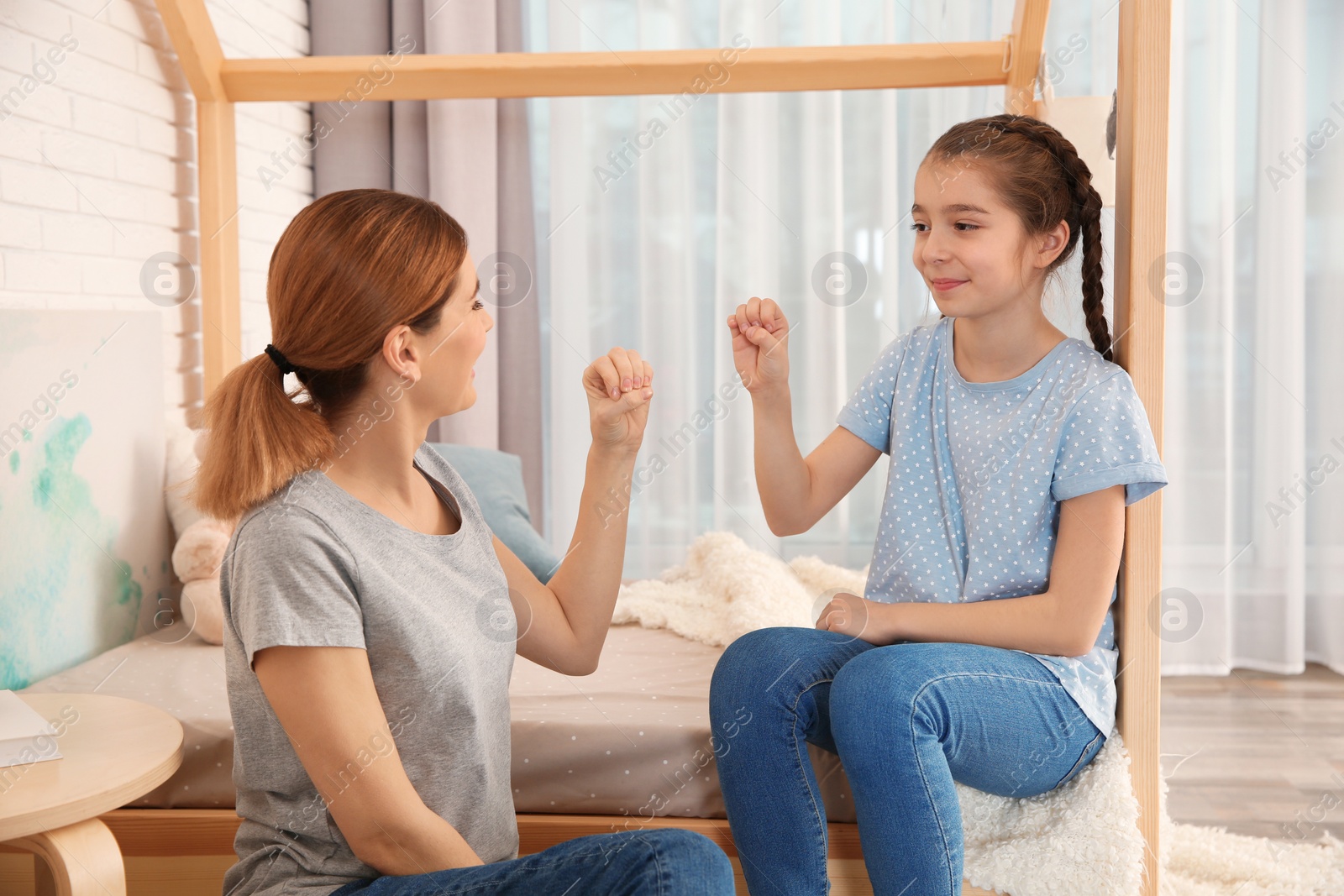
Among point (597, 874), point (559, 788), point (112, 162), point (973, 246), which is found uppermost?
point (112, 162)

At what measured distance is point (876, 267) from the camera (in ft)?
7.98

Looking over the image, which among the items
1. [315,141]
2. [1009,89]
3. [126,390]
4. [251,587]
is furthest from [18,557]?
[1009,89]

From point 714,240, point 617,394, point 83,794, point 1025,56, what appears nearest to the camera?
point 83,794

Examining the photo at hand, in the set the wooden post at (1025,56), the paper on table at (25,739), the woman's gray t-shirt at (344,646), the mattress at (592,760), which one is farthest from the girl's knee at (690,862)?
the wooden post at (1025,56)

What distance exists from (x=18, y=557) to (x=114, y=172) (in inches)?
26.3

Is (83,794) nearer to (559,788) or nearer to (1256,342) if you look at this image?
(559,788)

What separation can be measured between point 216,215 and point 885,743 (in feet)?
5.16

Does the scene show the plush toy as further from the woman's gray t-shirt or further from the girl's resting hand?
the girl's resting hand

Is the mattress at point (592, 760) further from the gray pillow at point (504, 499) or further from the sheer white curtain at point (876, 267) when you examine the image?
the sheer white curtain at point (876, 267)

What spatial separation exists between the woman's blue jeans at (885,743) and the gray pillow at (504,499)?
2.34 ft

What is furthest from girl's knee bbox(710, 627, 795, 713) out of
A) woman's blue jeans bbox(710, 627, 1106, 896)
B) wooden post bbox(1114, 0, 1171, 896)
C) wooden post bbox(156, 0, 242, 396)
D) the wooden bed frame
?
wooden post bbox(156, 0, 242, 396)

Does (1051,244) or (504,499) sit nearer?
(1051,244)

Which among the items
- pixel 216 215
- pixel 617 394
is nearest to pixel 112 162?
pixel 216 215

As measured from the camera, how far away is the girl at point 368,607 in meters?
0.78
